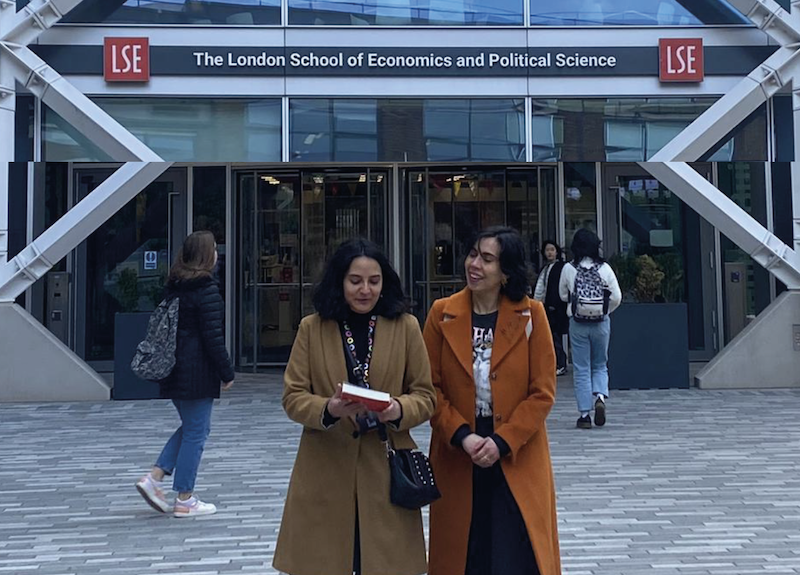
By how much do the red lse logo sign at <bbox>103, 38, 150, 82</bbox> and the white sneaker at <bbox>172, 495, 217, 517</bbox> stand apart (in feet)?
22.3

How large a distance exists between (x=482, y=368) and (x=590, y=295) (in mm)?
5496

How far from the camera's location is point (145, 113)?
39.3ft

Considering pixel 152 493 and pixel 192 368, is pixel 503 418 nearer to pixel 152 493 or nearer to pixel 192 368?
pixel 192 368

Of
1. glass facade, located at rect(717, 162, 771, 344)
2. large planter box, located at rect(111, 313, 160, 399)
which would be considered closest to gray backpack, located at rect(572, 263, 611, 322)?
large planter box, located at rect(111, 313, 160, 399)

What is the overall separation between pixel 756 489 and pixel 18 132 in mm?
9005

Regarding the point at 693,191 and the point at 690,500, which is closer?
the point at 690,500

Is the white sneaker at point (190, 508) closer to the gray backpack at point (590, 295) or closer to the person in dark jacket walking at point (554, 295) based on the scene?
the gray backpack at point (590, 295)

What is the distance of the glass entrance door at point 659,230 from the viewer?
47.8 feet

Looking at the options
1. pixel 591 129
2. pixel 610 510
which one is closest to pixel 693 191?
pixel 591 129

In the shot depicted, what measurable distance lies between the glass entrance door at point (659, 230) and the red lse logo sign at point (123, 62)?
660 cm

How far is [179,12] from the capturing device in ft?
39.4

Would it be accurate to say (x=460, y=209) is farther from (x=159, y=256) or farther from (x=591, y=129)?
(x=159, y=256)

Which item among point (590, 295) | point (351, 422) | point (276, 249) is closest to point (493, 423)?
point (351, 422)

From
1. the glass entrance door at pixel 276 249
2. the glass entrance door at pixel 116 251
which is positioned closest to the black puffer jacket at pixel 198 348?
the glass entrance door at pixel 116 251
